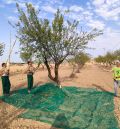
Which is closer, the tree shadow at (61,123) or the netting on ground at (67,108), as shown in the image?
the tree shadow at (61,123)

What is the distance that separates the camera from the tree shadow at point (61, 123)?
9.29 metres

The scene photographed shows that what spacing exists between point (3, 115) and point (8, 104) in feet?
5.88

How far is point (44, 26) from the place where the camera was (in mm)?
16781

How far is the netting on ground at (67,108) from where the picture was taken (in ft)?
32.2

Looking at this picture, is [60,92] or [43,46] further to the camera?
[43,46]

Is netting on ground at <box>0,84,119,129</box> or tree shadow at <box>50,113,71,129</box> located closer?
tree shadow at <box>50,113,71,129</box>

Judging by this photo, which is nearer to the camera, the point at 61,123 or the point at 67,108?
the point at 61,123

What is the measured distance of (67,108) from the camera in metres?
11.8

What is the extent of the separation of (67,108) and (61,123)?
7.47ft

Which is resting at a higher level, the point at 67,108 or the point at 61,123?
the point at 67,108

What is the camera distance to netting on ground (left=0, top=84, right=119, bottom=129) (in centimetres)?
980

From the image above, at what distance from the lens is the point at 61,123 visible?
9547mm

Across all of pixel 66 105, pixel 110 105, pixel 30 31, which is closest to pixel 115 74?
pixel 110 105

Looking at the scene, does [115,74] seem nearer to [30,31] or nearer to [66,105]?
[66,105]
